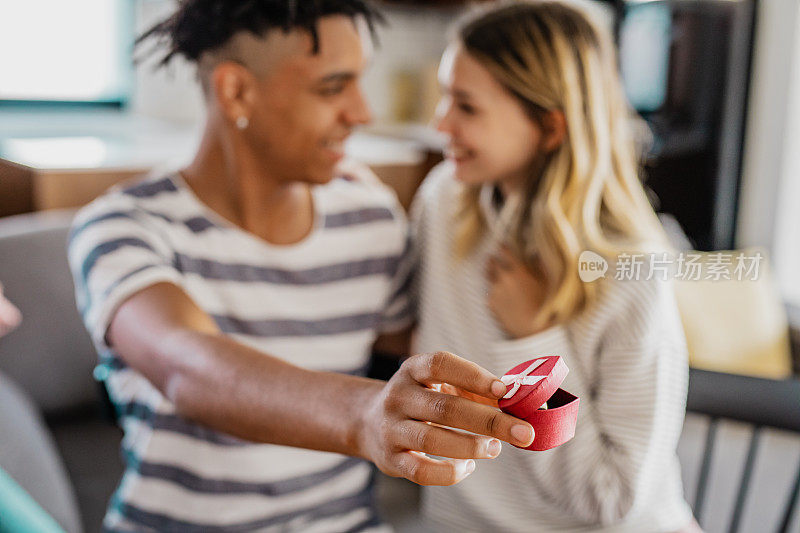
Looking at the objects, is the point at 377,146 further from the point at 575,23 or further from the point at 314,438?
the point at 314,438

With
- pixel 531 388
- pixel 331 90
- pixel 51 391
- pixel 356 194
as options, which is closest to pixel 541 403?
pixel 531 388

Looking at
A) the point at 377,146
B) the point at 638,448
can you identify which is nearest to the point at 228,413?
the point at 638,448

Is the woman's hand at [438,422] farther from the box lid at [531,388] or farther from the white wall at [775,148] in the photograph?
the white wall at [775,148]

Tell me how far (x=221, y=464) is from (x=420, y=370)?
0.37 m

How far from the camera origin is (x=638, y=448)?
0.96 ft

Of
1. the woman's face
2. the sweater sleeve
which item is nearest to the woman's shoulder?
the sweater sleeve

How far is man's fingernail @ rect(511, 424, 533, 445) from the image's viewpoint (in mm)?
169

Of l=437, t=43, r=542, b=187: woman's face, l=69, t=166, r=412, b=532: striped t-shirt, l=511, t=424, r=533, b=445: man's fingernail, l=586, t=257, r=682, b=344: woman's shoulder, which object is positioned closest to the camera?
l=511, t=424, r=533, b=445: man's fingernail

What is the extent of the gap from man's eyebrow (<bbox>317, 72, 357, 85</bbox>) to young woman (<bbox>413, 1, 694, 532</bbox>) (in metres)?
0.07

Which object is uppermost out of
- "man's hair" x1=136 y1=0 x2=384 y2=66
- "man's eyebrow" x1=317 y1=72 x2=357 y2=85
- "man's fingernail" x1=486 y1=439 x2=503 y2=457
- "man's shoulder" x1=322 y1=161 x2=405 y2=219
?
"man's hair" x1=136 y1=0 x2=384 y2=66

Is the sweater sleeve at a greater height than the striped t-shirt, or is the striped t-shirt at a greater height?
the sweater sleeve

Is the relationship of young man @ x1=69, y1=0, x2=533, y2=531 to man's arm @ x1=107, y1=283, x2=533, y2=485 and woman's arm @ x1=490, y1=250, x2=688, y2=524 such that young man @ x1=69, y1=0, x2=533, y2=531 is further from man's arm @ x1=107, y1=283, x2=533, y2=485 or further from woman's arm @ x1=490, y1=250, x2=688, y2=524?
woman's arm @ x1=490, y1=250, x2=688, y2=524

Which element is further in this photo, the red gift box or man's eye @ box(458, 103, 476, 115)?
man's eye @ box(458, 103, 476, 115)

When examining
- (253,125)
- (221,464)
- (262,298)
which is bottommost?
(221,464)
